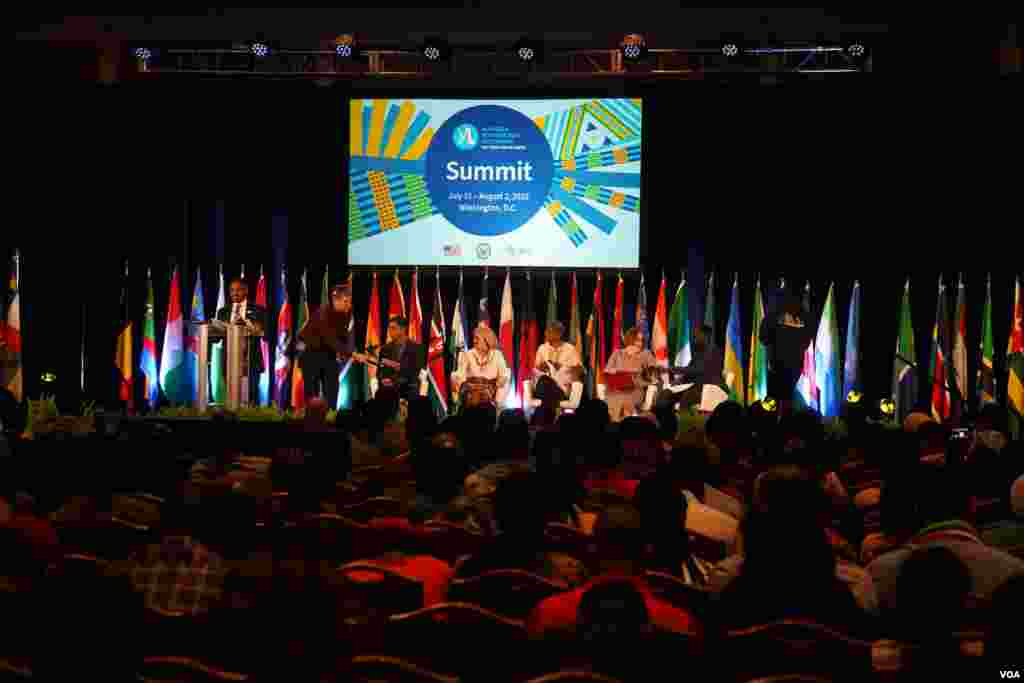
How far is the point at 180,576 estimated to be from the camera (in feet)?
12.9

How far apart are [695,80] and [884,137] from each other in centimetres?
217

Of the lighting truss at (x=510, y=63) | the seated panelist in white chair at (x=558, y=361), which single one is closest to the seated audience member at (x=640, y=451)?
the seated panelist in white chair at (x=558, y=361)

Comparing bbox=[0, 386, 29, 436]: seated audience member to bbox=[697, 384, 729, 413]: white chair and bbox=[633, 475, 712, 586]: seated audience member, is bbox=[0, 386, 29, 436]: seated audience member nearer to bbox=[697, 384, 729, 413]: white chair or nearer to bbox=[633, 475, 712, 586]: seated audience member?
bbox=[633, 475, 712, 586]: seated audience member

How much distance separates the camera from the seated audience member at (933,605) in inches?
119

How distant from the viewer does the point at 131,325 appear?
49.0 feet

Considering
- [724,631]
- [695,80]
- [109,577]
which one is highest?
[695,80]

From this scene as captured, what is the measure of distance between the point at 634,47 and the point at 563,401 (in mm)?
3738

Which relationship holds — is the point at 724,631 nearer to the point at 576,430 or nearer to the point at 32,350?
the point at 576,430

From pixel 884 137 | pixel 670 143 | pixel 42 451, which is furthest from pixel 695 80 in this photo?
pixel 42 451

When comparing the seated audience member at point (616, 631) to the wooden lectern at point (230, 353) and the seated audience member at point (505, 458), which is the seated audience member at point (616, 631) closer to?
the seated audience member at point (505, 458)

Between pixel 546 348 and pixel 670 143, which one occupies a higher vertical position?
pixel 670 143

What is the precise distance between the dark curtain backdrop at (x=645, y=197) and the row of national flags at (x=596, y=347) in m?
0.42

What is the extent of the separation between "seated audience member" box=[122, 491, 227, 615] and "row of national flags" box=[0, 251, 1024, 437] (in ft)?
32.3

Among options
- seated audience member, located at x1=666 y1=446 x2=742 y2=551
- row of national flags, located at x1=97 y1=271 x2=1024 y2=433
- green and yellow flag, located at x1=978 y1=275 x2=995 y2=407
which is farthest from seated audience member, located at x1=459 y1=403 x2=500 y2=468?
green and yellow flag, located at x1=978 y1=275 x2=995 y2=407
